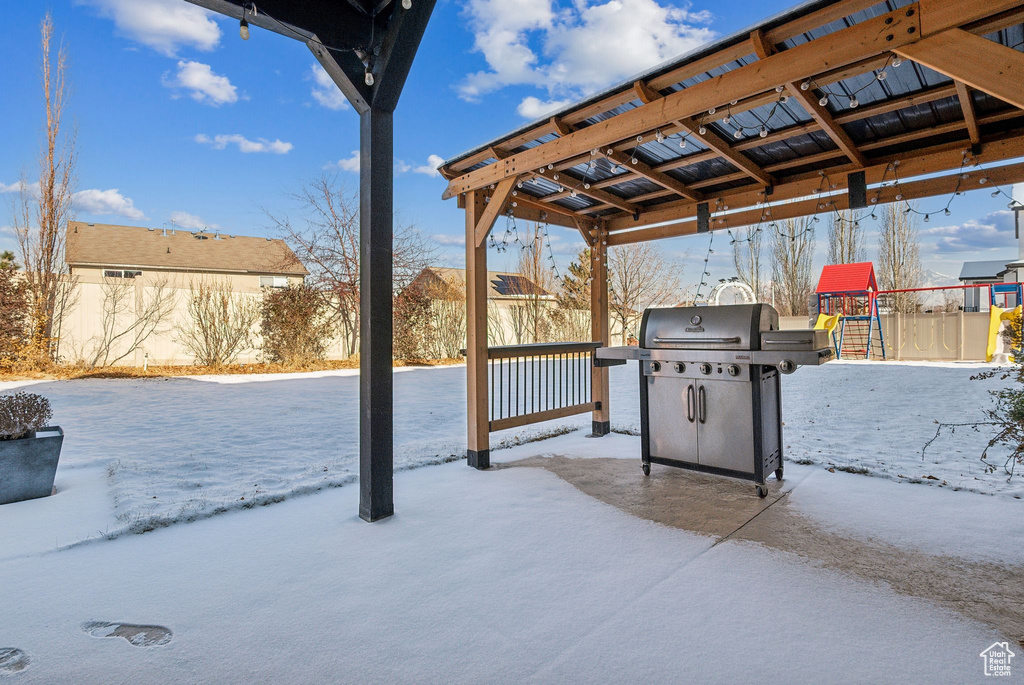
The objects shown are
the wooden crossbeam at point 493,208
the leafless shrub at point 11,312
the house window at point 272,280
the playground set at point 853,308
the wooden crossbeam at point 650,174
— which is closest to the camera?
the wooden crossbeam at point 650,174

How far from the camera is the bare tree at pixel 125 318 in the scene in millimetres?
10266

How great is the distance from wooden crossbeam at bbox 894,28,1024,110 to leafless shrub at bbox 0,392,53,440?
4.90 m

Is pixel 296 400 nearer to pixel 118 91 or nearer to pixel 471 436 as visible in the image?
pixel 471 436

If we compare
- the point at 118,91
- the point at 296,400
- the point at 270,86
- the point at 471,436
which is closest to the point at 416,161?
the point at 270,86

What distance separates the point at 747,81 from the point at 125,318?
1234 cm

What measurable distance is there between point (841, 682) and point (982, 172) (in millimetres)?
3736

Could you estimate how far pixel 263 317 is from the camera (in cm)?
1129

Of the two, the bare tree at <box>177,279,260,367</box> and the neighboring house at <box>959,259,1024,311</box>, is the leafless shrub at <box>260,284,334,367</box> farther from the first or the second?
the neighboring house at <box>959,259,1024,311</box>

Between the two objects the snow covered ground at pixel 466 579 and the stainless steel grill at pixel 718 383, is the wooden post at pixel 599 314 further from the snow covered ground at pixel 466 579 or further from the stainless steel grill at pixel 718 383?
the stainless steel grill at pixel 718 383

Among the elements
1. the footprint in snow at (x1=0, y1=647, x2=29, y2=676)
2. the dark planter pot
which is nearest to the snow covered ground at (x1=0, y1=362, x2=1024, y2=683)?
the footprint in snow at (x1=0, y1=647, x2=29, y2=676)

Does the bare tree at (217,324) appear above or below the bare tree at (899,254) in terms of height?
below

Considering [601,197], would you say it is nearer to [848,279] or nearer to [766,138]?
[766,138]

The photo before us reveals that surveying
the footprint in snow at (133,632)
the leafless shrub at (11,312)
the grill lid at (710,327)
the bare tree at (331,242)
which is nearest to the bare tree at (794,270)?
the bare tree at (331,242)

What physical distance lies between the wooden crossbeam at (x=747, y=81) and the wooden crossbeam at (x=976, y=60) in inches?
3.0
